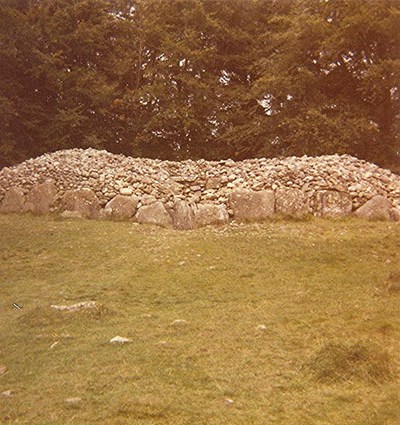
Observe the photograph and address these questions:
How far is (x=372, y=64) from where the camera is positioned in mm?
23109

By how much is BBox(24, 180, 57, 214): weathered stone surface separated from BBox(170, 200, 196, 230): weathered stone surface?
4.20 m

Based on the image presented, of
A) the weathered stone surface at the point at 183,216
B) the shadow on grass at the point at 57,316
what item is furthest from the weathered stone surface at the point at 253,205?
the shadow on grass at the point at 57,316

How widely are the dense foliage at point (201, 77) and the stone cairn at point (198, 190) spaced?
5.00m

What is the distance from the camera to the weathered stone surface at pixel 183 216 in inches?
663

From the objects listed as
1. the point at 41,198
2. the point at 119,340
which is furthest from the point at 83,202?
the point at 119,340

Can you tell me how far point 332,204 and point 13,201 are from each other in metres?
10.5

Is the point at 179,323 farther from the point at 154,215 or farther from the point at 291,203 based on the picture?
the point at 291,203

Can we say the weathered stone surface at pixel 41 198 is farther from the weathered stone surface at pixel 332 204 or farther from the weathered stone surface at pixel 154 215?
the weathered stone surface at pixel 332 204

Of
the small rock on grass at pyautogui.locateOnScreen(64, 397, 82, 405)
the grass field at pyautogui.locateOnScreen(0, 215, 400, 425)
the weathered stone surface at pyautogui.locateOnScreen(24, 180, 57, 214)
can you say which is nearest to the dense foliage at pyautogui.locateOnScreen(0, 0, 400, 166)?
the weathered stone surface at pyautogui.locateOnScreen(24, 180, 57, 214)

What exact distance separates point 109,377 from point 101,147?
22.6 meters

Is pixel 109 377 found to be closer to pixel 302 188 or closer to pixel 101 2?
pixel 302 188

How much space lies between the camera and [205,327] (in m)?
8.23

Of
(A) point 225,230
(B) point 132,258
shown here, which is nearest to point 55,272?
(B) point 132,258

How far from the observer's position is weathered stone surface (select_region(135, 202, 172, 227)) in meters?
16.8
